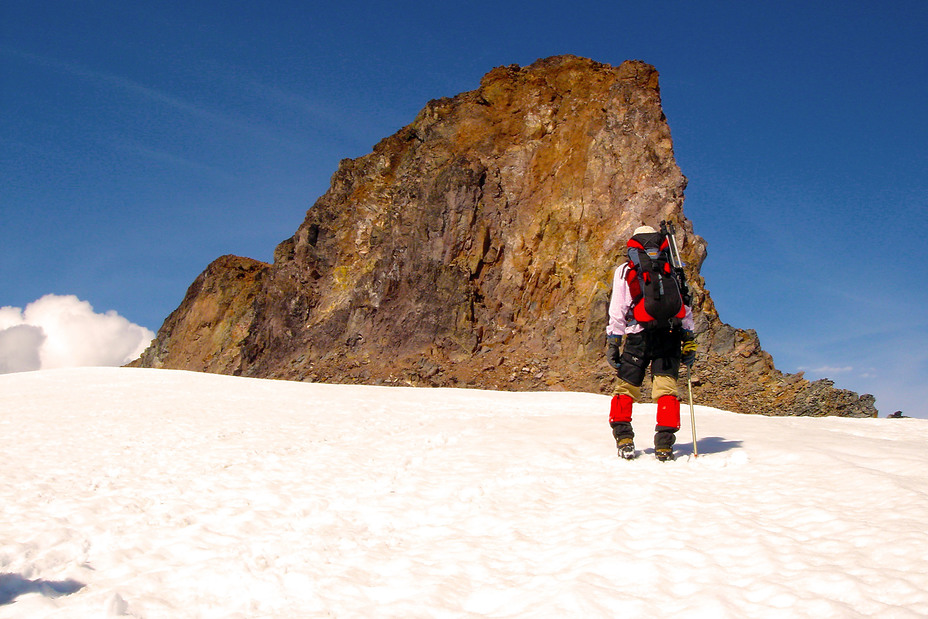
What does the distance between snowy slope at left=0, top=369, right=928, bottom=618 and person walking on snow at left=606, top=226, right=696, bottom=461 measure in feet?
1.59

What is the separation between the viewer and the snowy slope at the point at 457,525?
11.7ft

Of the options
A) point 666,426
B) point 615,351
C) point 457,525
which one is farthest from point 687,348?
point 457,525

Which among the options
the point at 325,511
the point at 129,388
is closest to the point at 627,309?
the point at 325,511

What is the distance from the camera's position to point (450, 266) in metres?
40.6

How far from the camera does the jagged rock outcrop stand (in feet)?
112

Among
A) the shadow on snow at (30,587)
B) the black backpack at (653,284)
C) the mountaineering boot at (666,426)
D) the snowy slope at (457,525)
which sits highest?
the black backpack at (653,284)

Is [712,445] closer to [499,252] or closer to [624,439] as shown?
[624,439]

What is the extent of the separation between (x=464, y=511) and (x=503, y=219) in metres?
36.7

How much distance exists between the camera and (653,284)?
686cm

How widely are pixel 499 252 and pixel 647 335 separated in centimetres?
3398

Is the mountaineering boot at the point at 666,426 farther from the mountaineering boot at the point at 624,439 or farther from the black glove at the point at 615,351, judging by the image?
the black glove at the point at 615,351

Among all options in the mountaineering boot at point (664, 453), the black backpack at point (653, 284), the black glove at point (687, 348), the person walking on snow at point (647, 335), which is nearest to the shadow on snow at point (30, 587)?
the person walking on snow at point (647, 335)

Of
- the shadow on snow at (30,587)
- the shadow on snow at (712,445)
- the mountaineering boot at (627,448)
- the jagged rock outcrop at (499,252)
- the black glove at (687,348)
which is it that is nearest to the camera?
the shadow on snow at (30,587)

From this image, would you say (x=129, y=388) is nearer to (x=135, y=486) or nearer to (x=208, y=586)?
(x=135, y=486)
